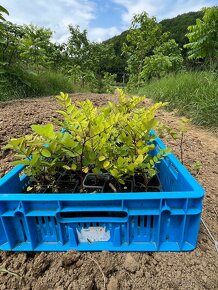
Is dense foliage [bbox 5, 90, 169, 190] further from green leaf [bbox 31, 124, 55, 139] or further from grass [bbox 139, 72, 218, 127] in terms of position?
grass [bbox 139, 72, 218, 127]

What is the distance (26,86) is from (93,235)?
4112 mm

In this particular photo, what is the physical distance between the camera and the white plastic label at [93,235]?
833 mm

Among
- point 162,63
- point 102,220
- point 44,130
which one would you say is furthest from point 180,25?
point 102,220

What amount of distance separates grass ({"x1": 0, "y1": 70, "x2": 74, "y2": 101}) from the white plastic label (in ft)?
11.1

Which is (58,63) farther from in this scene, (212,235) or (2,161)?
(212,235)

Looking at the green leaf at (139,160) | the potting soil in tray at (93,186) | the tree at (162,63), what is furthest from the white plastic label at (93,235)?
the tree at (162,63)

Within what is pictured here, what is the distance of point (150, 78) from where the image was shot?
990 cm

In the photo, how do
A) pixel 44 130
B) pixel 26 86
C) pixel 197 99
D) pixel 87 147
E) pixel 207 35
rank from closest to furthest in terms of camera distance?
pixel 44 130
pixel 87 147
pixel 197 99
pixel 26 86
pixel 207 35

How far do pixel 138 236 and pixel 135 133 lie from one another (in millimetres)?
438

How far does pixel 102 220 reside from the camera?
0.80 metres

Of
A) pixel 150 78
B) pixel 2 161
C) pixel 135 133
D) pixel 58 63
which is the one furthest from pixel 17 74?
pixel 58 63

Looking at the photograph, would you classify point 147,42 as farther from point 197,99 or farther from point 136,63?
point 197,99

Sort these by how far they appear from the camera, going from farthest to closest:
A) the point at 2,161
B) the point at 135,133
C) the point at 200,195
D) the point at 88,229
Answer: the point at 2,161 → the point at 135,133 → the point at 88,229 → the point at 200,195

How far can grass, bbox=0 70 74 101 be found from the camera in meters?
3.78
